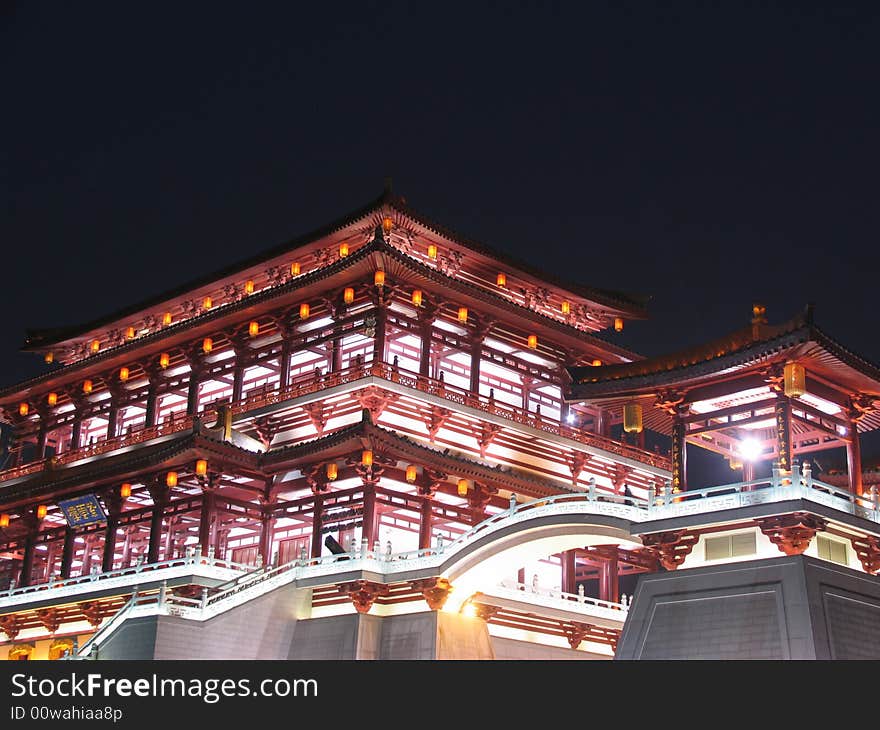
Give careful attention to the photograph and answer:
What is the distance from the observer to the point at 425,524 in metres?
34.8

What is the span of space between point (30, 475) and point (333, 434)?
16.2 m

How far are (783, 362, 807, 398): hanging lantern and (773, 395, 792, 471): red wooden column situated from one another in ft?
0.66

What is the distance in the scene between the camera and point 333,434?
3434 cm

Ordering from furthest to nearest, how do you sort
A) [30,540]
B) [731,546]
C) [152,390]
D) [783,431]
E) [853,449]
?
[152,390] → [30,540] → [853,449] → [783,431] → [731,546]

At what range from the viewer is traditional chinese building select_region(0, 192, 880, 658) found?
27.0 meters

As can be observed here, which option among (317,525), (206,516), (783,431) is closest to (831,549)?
(783,431)

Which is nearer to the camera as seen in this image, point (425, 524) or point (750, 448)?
point (750, 448)

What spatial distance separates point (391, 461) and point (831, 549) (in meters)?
13.3

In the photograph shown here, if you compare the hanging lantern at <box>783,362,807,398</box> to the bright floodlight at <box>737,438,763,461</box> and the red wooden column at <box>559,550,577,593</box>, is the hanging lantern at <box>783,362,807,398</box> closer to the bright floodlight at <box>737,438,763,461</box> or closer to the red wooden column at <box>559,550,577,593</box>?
the bright floodlight at <box>737,438,763,461</box>

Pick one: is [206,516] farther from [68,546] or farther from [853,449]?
[853,449]

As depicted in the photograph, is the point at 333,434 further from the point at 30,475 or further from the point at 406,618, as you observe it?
the point at 30,475

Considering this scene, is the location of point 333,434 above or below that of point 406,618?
above

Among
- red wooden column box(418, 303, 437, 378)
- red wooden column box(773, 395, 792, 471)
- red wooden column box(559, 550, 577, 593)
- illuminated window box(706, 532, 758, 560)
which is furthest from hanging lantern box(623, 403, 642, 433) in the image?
red wooden column box(418, 303, 437, 378)
